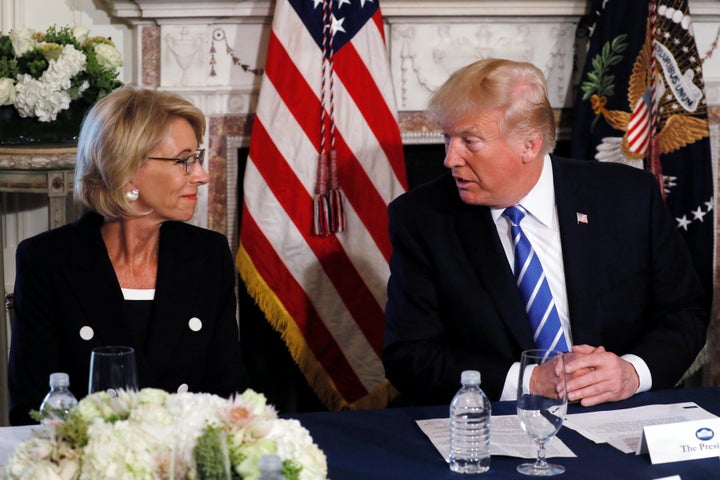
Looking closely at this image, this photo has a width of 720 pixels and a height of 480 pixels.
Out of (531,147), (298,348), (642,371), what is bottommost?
(298,348)

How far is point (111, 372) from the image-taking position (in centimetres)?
168

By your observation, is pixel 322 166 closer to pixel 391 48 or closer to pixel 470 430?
pixel 391 48

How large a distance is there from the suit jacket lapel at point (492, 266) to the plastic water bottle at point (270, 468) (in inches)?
56.3

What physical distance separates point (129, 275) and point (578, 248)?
1.15 metres

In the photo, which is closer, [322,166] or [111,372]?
[111,372]

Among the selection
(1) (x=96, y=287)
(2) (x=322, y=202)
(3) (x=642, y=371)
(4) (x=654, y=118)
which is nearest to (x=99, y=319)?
(1) (x=96, y=287)

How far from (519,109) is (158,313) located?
1047 mm

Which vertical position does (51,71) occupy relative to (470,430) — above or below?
above

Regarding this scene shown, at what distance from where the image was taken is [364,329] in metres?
3.90

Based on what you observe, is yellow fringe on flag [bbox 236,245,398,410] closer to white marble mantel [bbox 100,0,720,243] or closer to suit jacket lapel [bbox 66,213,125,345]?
white marble mantel [bbox 100,0,720,243]

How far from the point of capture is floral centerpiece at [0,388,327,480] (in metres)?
1.30

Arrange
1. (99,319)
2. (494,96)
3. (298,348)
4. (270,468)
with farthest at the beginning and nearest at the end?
(298,348) → (494,96) → (99,319) → (270,468)

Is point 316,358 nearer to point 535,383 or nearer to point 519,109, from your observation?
point 519,109

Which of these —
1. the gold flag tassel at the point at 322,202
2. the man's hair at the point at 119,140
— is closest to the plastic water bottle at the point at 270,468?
the man's hair at the point at 119,140
